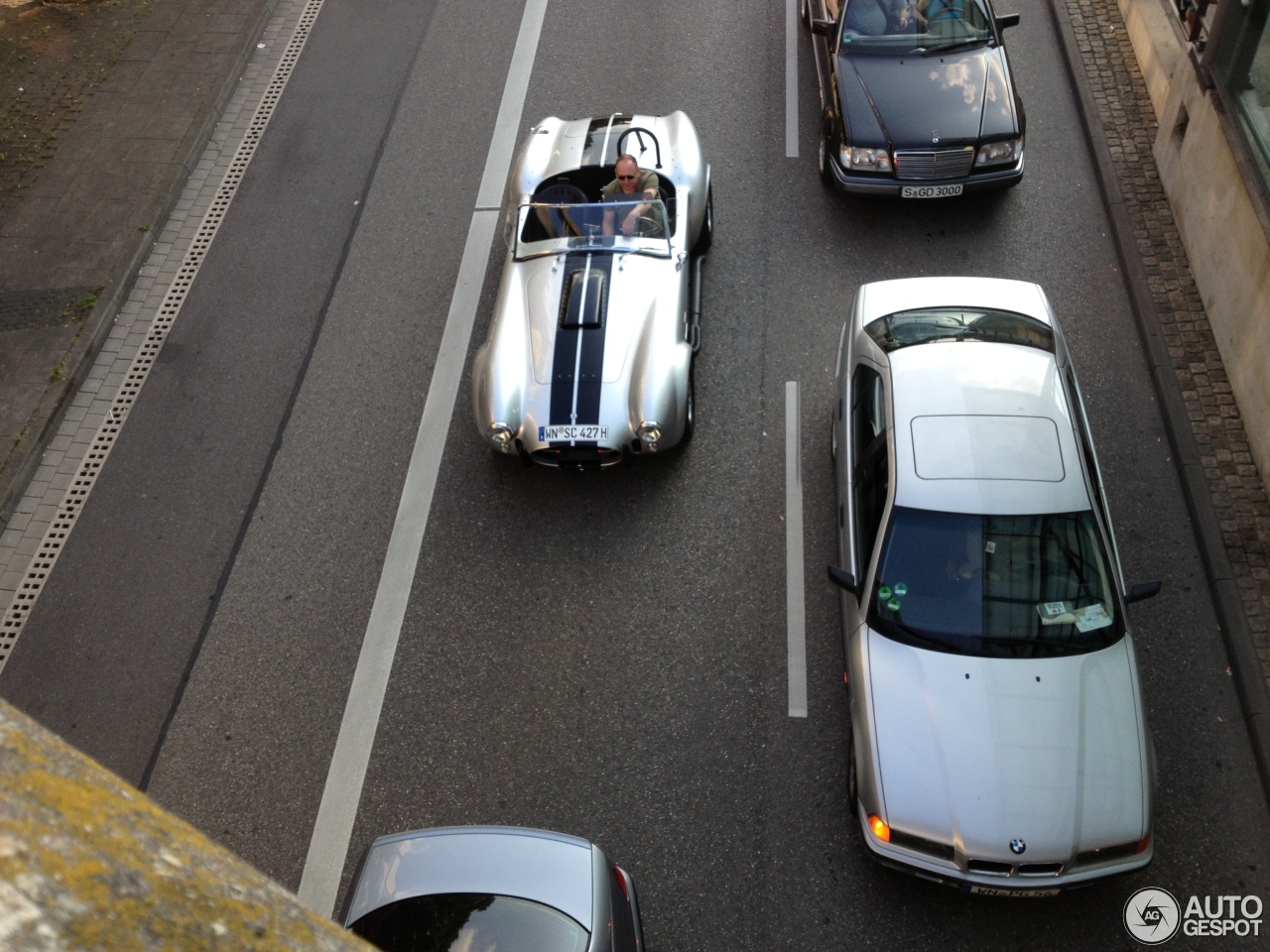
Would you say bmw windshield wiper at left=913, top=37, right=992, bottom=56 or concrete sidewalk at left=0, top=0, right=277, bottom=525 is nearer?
concrete sidewalk at left=0, top=0, right=277, bottom=525

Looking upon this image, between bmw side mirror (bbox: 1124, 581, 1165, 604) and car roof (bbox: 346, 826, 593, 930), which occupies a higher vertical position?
bmw side mirror (bbox: 1124, 581, 1165, 604)

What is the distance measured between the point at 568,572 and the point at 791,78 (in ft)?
20.9

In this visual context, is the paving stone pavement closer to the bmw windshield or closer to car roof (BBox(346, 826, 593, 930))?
the bmw windshield

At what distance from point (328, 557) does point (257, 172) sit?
16.4 ft

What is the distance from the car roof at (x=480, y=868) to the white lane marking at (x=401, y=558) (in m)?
0.78

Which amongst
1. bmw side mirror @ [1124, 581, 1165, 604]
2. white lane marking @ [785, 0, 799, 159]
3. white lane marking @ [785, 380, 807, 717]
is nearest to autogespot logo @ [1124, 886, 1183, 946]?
bmw side mirror @ [1124, 581, 1165, 604]

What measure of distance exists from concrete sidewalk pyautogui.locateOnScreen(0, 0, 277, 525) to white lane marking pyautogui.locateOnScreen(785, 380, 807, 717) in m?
6.16

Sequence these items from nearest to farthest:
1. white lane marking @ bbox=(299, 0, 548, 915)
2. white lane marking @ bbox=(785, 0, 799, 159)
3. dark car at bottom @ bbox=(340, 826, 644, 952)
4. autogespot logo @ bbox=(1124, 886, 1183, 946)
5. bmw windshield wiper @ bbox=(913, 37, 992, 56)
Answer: dark car at bottom @ bbox=(340, 826, 644, 952) → autogespot logo @ bbox=(1124, 886, 1183, 946) → white lane marking @ bbox=(299, 0, 548, 915) → bmw windshield wiper @ bbox=(913, 37, 992, 56) → white lane marking @ bbox=(785, 0, 799, 159)

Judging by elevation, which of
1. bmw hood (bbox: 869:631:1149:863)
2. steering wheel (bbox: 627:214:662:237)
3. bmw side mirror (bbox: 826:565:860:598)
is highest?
steering wheel (bbox: 627:214:662:237)

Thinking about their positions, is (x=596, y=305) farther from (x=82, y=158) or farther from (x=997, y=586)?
(x=82, y=158)

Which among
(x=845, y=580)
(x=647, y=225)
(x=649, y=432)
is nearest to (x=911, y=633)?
(x=845, y=580)

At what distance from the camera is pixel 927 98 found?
28.3ft

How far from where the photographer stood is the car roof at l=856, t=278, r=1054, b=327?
694 cm

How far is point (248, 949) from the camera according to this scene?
1729 millimetres
